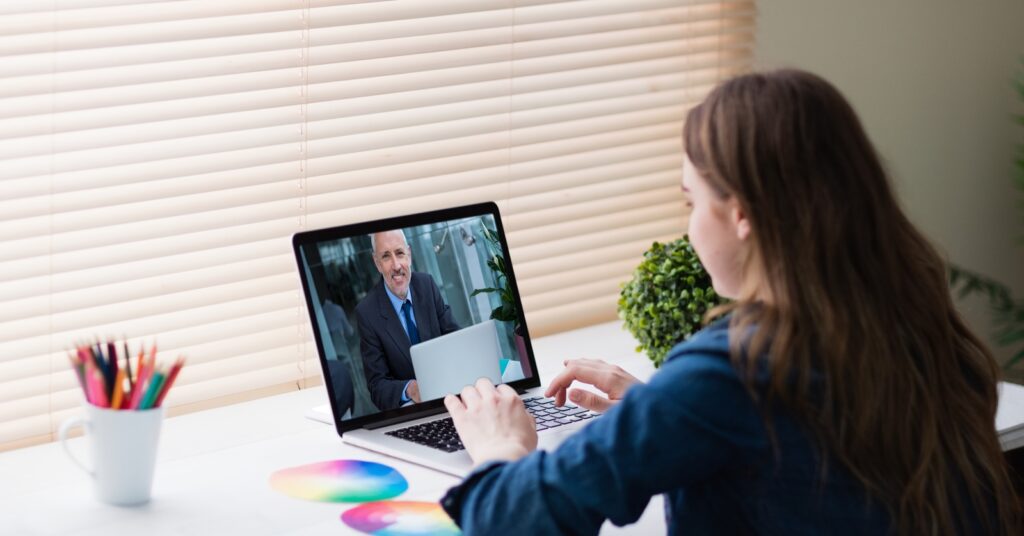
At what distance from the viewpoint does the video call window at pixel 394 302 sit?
1516 millimetres

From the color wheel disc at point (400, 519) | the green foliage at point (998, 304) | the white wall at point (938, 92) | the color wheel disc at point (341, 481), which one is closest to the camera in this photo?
the color wheel disc at point (400, 519)

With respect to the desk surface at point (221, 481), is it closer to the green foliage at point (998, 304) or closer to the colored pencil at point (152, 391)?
the colored pencil at point (152, 391)

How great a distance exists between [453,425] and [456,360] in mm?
99

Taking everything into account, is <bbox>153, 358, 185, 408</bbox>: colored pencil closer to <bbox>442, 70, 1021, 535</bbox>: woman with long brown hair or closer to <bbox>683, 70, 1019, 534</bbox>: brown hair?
<bbox>442, 70, 1021, 535</bbox>: woman with long brown hair

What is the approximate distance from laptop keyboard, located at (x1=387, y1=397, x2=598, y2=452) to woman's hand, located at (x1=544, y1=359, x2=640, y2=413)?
1.0 inches

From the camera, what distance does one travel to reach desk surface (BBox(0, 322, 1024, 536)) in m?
1.26

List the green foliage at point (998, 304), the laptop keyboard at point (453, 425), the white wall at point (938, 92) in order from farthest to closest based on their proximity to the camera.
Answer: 1. the green foliage at point (998, 304)
2. the white wall at point (938, 92)
3. the laptop keyboard at point (453, 425)

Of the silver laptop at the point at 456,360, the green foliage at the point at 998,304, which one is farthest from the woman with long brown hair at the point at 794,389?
the green foliage at the point at 998,304

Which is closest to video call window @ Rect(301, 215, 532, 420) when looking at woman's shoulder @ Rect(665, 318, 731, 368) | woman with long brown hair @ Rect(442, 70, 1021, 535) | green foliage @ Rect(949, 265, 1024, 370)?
woman with long brown hair @ Rect(442, 70, 1021, 535)

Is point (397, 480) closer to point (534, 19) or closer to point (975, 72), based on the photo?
point (534, 19)

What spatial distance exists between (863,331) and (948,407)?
0.13 meters

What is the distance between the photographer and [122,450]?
1.28m

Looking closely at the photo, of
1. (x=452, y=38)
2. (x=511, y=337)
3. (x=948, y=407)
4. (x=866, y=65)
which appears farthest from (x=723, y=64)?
(x=948, y=407)

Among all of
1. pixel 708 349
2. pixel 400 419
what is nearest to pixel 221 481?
pixel 400 419
